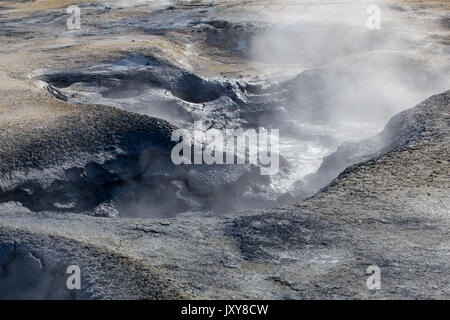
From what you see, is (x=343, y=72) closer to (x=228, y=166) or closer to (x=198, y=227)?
(x=228, y=166)

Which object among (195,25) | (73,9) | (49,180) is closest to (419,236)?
(49,180)

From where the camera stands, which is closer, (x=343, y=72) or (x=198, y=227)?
(x=198, y=227)

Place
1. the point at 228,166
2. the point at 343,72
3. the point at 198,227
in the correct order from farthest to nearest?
the point at 343,72
the point at 228,166
the point at 198,227

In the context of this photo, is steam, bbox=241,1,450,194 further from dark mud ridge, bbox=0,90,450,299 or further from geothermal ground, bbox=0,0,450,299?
dark mud ridge, bbox=0,90,450,299

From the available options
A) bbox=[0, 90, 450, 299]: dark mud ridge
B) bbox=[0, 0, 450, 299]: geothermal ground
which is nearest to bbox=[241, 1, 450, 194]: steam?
bbox=[0, 0, 450, 299]: geothermal ground

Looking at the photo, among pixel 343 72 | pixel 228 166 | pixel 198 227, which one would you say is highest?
pixel 198 227

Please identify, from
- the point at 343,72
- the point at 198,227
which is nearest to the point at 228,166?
the point at 198,227

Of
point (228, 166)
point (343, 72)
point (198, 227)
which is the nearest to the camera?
point (198, 227)
